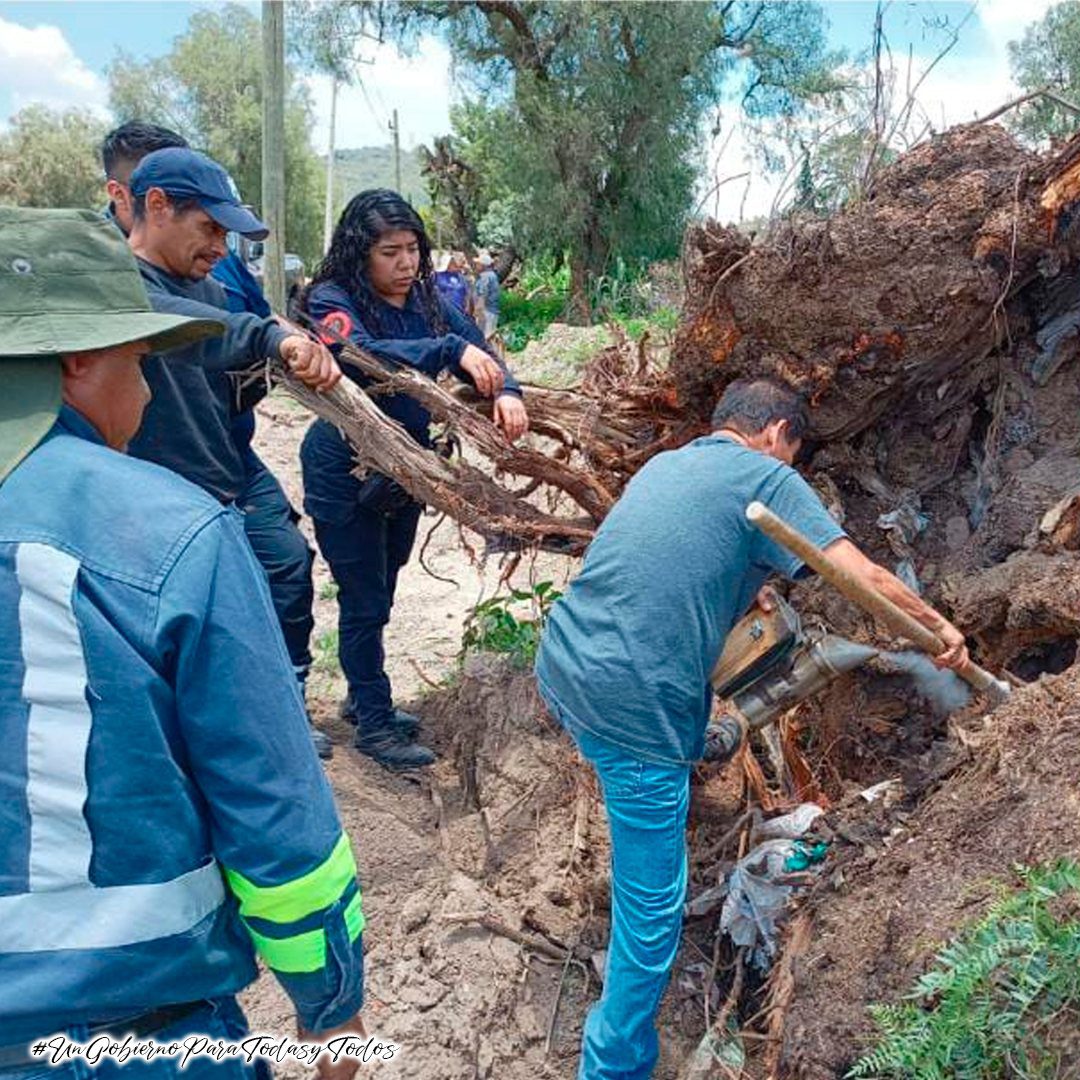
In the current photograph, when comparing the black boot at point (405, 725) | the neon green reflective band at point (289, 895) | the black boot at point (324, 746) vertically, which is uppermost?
the neon green reflective band at point (289, 895)

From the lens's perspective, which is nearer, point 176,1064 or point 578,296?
point 176,1064

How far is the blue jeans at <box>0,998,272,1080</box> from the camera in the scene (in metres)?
1.30

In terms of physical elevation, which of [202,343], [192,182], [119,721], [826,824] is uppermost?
[192,182]

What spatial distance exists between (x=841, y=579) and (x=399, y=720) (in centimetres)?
241

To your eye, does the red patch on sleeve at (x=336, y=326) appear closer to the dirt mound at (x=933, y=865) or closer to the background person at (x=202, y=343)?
the background person at (x=202, y=343)

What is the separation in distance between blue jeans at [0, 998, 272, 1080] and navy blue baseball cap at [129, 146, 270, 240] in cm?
240

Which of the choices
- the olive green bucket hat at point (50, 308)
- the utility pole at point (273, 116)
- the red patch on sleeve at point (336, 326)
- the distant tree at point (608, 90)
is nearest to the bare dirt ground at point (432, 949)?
the red patch on sleeve at point (336, 326)

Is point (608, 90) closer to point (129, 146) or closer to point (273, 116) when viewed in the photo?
point (273, 116)

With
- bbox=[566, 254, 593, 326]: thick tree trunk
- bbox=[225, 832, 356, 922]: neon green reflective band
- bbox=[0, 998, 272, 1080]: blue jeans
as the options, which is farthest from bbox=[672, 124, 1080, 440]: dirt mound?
bbox=[566, 254, 593, 326]: thick tree trunk

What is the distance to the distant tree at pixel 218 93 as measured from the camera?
2991 cm

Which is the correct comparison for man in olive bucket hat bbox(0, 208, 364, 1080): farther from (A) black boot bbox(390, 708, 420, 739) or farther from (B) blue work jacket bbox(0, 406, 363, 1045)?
(A) black boot bbox(390, 708, 420, 739)

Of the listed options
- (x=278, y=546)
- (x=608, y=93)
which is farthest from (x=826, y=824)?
(x=608, y=93)

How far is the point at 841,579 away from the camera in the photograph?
2.41 m

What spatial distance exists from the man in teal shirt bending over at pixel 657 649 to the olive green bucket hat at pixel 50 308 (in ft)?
4.63
